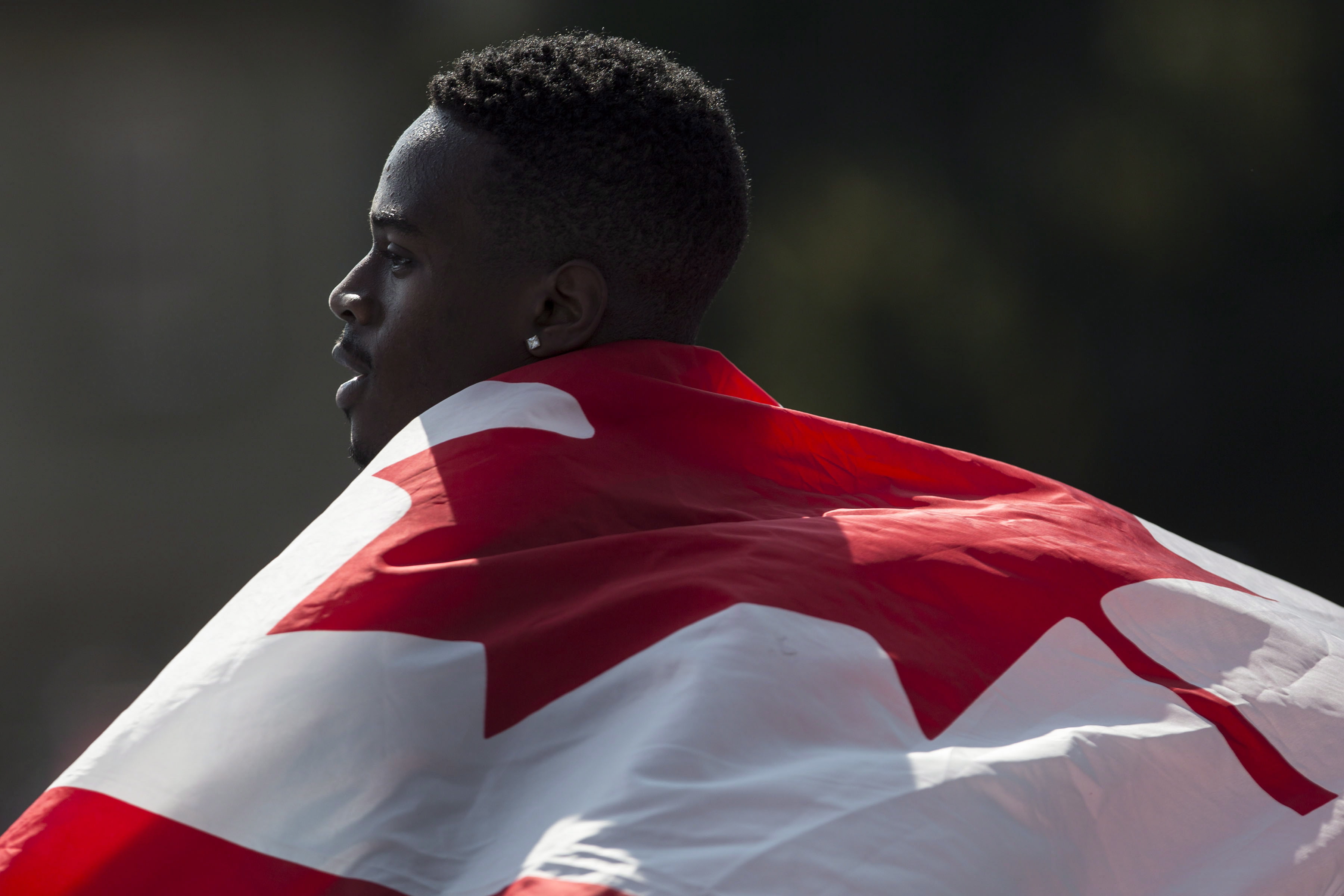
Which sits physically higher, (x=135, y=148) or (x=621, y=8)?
(x=621, y=8)

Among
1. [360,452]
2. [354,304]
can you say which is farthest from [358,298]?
[360,452]

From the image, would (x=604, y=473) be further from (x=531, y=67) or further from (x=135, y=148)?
(x=135, y=148)

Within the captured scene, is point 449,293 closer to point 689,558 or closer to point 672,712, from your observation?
point 689,558

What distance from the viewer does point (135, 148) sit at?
1.88m

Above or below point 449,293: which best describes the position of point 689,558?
below

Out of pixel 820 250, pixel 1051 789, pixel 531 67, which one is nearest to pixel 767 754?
pixel 1051 789

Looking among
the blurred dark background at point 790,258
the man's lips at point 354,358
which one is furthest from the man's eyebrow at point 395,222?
the blurred dark background at point 790,258

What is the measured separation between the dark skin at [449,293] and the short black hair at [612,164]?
2cm

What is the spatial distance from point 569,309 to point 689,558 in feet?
1.06

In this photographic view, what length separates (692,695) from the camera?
452mm

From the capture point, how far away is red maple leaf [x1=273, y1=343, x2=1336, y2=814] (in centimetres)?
51

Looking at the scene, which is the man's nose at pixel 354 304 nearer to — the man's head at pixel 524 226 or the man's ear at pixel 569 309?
the man's head at pixel 524 226

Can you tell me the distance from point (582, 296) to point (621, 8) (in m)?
1.27

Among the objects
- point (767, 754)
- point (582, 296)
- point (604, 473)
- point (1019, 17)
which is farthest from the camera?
point (1019, 17)
